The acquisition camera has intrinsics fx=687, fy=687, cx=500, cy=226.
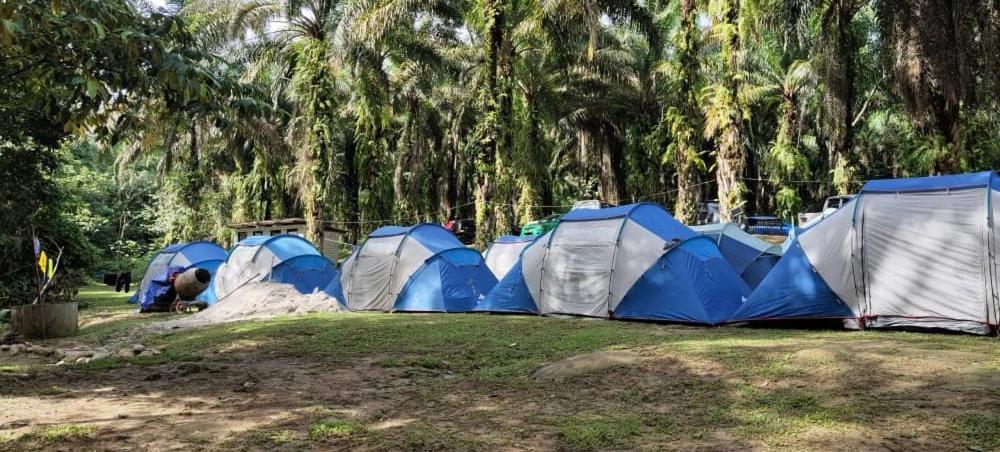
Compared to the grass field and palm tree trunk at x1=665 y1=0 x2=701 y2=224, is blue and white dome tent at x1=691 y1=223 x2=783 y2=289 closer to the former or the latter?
palm tree trunk at x1=665 y1=0 x2=701 y2=224

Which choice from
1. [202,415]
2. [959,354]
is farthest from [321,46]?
[959,354]

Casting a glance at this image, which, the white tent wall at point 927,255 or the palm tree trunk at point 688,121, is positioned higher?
the palm tree trunk at point 688,121

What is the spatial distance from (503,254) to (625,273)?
5957 millimetres

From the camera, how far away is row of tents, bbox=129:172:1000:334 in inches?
355

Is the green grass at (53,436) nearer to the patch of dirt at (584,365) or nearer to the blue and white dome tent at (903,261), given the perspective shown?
the patch of dirt at (584,365)

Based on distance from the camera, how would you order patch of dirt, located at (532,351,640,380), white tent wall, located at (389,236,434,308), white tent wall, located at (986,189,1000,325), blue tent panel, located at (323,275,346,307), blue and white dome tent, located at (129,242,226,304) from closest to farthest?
patch of dirt, located at (532,351,640,380) → white tent wall, located at (986,189,1000,325) → white tent wall, located at (389,236,434,308) → blue tent panel, located at (323,275,346,307) → blue and white dome tent, located at (129,242,226,304)

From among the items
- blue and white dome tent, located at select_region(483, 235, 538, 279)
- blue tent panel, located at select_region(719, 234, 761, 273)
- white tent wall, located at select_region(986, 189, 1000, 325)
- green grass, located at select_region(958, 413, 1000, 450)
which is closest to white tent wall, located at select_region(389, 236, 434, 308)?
blue and white dome tent, located at select_region(483, 235, 538, 279)

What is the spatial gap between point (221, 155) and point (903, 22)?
37.3 metres

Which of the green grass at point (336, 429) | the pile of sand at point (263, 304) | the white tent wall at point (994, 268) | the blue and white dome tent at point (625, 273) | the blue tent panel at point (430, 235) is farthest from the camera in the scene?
the blue tent panel at point (430, 235)

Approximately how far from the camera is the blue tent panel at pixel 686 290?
11133 millimetres

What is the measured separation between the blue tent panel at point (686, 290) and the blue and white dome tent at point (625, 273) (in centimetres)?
2

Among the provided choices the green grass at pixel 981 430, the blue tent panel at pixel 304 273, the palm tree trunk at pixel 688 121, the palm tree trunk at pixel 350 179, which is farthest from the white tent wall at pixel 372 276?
the palm tree trunk at pixel 350 179

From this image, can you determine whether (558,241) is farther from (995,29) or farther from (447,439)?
(995,29)

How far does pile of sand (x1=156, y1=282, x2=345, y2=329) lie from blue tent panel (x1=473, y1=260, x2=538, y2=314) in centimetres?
372
